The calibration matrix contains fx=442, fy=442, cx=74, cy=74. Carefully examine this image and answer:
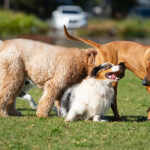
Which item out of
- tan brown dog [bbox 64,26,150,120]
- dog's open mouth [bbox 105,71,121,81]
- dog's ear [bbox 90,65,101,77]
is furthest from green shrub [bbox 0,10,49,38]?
dog's open mouth [bbox 105,71,121,81]

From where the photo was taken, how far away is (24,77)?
28.1ft

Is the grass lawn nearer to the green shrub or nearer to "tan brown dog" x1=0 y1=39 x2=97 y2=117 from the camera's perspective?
"tan brown dog" x1=0 y1=39 x2=97 y2=117

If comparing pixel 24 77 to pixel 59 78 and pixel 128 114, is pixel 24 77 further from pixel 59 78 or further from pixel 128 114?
pixel 128 114

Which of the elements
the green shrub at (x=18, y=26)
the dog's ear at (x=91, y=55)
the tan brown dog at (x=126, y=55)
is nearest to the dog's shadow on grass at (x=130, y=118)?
the tan brown dog at (x=126, y=55)

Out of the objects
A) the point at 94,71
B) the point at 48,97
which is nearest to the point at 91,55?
the point at 94,71

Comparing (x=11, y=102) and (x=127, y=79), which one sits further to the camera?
(x=127, y=79)

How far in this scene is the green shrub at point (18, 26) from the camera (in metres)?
26.9

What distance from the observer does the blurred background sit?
26953 mm

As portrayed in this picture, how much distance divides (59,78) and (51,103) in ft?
1.67

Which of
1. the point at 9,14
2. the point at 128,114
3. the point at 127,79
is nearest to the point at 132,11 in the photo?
the point at 9,14

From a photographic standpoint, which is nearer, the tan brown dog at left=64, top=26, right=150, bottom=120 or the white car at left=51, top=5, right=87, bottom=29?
the tan brown dog at left=64, top=26, right=150, bottom=120

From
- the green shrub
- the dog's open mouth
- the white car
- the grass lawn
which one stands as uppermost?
the dog's open mouth

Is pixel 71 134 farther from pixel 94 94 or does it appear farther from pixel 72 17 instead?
pixel 72 17

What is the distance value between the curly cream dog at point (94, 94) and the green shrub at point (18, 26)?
18219 mm
